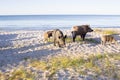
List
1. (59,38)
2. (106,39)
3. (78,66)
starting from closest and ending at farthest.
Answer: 1. (78,66)
2. (59,38)
3. (106,39)

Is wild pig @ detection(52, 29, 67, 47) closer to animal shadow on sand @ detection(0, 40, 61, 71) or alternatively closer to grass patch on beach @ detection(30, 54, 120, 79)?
animal shadow on sand @ detection(0, 40, 61, 71)

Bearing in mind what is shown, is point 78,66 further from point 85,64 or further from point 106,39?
point 106,39

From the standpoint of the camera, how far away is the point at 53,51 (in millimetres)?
18266

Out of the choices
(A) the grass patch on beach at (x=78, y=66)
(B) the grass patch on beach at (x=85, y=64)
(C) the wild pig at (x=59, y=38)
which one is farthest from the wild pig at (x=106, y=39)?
(B) the grass patch on beach at (x=85, y=64)

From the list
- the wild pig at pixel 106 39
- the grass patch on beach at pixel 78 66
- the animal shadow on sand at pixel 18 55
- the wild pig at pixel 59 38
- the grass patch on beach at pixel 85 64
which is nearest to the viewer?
the grass patch on beach at pixel 78 66

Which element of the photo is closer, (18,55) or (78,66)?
(78,66)

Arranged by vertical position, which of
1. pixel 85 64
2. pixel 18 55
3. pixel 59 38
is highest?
pixel 59 38

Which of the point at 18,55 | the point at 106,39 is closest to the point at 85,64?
the point at 18,55

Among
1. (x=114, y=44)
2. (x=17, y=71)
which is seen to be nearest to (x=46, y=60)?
(x=17, y=71)

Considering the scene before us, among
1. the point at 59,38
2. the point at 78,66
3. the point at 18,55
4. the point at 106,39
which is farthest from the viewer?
the point at 106,39

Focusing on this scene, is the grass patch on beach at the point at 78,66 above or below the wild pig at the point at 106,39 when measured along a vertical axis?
above

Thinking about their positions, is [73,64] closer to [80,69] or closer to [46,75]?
[80,69]

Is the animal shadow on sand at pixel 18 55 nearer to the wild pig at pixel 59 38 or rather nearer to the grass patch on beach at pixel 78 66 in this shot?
the grass patch on beach at pixel 78 66

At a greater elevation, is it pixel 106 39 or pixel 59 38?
pixel 59 38
